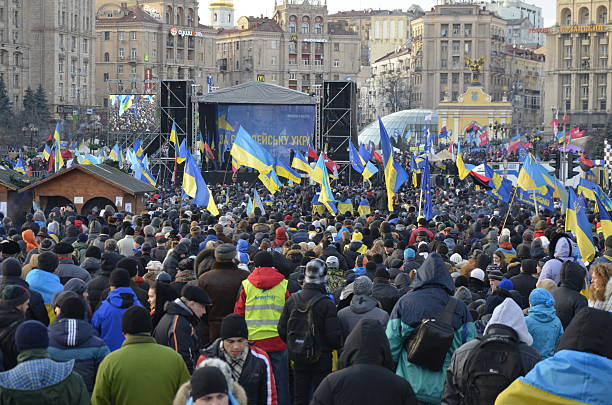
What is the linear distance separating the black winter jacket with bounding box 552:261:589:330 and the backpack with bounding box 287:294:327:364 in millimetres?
2047

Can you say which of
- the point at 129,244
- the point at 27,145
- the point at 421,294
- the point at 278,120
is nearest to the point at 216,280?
the point at 421,294

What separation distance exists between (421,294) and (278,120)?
1853 inches

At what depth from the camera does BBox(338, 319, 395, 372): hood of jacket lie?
21.1 ft

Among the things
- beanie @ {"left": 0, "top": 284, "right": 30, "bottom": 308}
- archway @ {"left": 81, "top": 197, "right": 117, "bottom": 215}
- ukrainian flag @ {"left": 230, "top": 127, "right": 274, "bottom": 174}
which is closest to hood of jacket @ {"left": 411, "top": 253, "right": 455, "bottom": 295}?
beanie @ {"left": 0, "top": 284, "right": 30, "bottom": 308}

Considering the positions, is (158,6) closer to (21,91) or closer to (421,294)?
(21,91)

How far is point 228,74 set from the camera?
122000mm

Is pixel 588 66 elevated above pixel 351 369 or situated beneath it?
elevated above

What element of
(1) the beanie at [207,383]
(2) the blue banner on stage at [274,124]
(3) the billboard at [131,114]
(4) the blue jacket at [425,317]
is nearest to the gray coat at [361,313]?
(4) the blue jacket at [425,317]

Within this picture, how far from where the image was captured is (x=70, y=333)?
7.63 m

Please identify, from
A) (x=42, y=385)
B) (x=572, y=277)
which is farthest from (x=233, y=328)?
(x=572, y=277)

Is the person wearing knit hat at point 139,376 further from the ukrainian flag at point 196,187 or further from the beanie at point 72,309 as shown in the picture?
the ukrainian flag at point 196,187

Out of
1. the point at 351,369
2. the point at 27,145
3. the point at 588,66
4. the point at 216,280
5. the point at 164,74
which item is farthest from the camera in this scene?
the point at 164,74

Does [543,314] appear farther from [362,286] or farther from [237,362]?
[237,362]

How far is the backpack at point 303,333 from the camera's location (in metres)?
8.75
